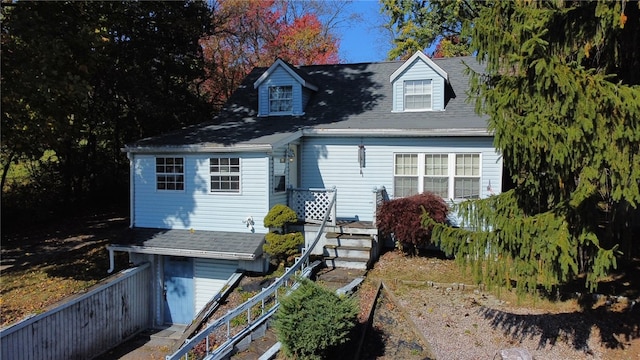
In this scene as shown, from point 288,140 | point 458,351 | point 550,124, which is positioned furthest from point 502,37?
point 288,140

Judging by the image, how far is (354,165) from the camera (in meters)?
14.2

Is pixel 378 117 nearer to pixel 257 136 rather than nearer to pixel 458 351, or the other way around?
pixel 257 136

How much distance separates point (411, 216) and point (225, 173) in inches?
226

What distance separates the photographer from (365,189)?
14.1 metres

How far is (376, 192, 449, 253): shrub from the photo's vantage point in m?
11.8

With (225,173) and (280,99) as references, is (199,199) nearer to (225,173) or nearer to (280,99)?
(225,173)

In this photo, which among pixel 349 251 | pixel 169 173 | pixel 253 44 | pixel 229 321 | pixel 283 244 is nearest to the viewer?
pixel 229 321

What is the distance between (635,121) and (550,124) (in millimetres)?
1072

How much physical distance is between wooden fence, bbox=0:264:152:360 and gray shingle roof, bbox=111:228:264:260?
3.10ft

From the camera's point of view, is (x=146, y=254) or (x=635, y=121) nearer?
(x=635, y=121)

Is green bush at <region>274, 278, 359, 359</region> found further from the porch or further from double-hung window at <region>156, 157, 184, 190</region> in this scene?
double-hung window at <region>156, 157, 184, 190</region>

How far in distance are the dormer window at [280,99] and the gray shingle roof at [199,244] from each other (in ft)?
18.9

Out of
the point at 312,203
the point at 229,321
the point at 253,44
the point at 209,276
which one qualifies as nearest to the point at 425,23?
the point at 253,44

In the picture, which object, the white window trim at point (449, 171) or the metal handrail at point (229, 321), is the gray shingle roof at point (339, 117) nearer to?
the white window trim at point (449, 171)
